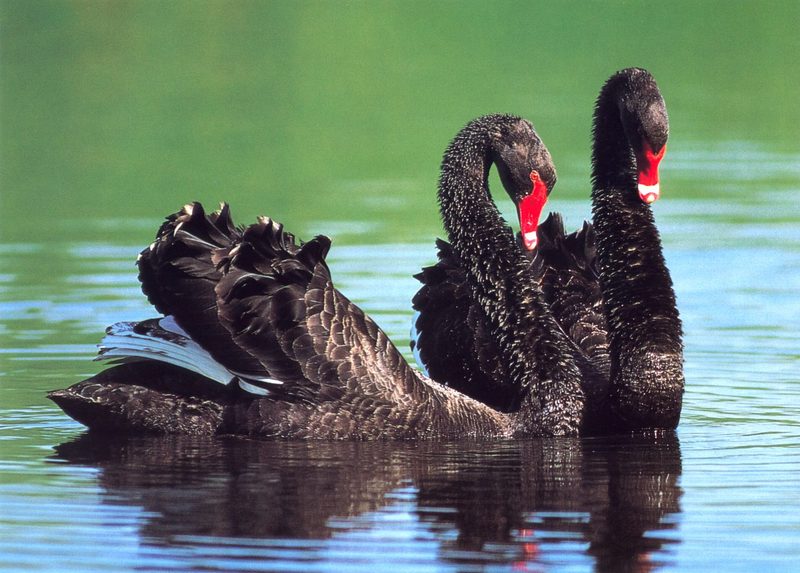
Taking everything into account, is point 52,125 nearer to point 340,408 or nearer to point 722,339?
point 722,339

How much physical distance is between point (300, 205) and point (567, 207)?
2.72 m

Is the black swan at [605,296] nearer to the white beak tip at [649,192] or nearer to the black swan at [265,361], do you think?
the white beak tip at [649,192]

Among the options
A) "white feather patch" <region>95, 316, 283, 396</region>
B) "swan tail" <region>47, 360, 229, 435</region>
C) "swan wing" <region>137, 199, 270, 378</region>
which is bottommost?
"swan tail" <region>47, 360, 229, 435</region>

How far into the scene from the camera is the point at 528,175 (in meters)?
8.59

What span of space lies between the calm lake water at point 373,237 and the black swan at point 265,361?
Result: 0.19 meters

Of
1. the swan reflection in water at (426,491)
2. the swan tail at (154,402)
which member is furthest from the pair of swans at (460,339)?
the swan reflection in water at (426,491)

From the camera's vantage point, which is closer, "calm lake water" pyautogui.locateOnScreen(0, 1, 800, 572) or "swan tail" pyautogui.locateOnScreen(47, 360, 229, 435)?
"calm lake water" pyautogui.locateOnScreen(0, 1, 800, 572)

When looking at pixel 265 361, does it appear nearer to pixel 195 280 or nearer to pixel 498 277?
pixel 195 280

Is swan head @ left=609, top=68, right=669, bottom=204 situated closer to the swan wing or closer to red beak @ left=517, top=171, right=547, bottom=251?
red beak @ left=517, top=171, right=547, bottom=251

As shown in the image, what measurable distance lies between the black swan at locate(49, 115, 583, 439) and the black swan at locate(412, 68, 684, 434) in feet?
1.04

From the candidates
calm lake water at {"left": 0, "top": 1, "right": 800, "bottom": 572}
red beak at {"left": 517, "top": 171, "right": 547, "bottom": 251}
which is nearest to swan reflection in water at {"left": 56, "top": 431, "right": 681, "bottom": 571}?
calm lake water at {"left": 0, "top": 1, "right": 800, "bottom": 572}

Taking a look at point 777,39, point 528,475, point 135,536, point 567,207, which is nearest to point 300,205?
point 567,207

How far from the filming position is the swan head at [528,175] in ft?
28.1

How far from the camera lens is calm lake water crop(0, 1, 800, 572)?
257 inches
